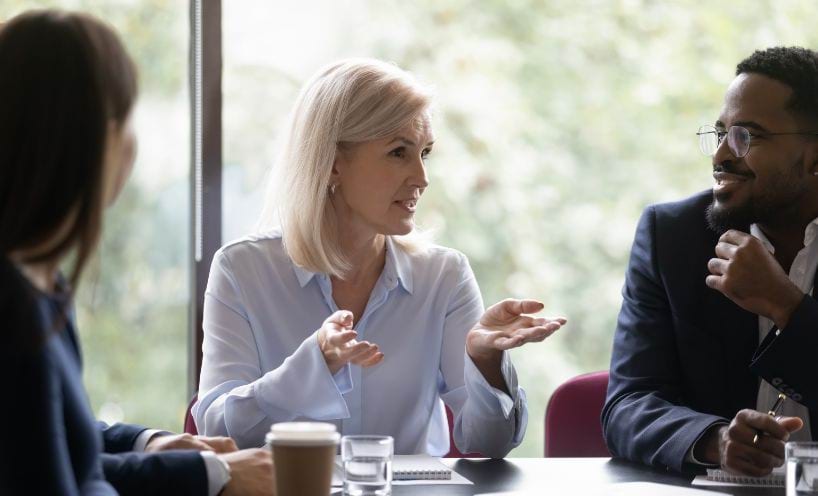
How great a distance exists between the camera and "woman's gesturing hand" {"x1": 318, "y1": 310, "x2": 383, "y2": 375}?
1.77 meters

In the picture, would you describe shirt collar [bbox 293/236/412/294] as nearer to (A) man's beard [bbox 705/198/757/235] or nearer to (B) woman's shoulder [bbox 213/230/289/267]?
(B) woman's shoulder [bbox 213/230/289/267]

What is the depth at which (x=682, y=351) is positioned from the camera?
6.97 feet

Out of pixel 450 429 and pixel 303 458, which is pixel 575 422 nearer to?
pixel 450 429

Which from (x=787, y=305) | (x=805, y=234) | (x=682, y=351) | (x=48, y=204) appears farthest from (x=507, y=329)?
(x=48, y=204)

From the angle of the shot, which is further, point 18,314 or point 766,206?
point 766,206

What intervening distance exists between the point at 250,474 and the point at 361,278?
92 centimetres

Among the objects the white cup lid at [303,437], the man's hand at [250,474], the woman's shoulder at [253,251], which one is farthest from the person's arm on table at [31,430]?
the woman's shoulder at [253,251]

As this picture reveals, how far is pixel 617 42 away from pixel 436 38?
847 mm

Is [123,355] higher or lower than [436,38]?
lower

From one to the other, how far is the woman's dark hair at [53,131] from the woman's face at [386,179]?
3.80ft

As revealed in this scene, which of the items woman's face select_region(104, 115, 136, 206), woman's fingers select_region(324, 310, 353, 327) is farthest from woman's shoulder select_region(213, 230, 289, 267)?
woman's face select_region(104, 115, 136, 206)

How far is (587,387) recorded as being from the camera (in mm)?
2254

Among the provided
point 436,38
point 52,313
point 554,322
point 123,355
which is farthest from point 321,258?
point 436,38

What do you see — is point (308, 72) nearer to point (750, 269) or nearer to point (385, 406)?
point (385, 406)
